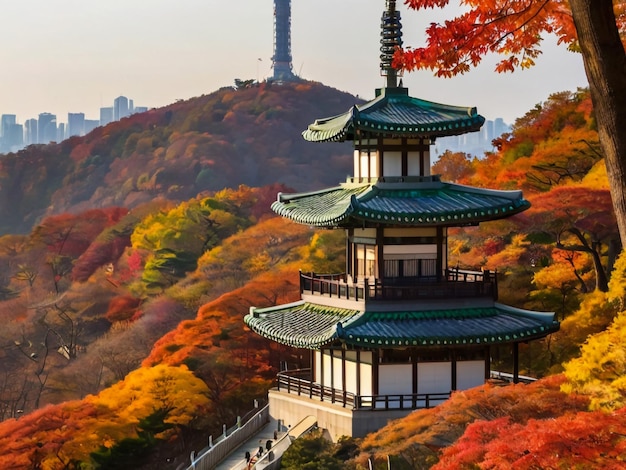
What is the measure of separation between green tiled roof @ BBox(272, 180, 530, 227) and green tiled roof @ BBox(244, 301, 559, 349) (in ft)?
6.87

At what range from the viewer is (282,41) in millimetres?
129125

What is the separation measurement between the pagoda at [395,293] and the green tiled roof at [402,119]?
3 centimetres

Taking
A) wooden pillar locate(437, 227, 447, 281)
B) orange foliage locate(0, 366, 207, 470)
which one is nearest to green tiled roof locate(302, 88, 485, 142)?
wooden pillar locate(437, 227, 447, 281)

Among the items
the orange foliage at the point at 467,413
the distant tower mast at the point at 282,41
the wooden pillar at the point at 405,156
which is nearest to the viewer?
the orange foliage at the point at 467,413

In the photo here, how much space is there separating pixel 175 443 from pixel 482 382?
1514 centimetres

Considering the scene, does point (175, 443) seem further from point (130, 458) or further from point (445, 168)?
point (445, 168)

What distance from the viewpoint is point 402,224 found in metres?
27.8

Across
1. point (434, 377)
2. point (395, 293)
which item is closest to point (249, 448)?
point (434, 377)

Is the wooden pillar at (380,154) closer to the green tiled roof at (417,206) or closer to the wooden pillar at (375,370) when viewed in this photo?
the green tiled roof at (417,206)

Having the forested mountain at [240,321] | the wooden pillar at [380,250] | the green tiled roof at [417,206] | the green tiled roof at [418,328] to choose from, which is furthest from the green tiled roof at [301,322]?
the forested mountain at [240,321]

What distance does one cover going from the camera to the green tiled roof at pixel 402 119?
28.3 metres

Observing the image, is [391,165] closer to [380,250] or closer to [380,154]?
[380,154]

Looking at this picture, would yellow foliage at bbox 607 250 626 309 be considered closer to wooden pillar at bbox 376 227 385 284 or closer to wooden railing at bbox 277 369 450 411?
wooden railing at bbox 277 369 450 411

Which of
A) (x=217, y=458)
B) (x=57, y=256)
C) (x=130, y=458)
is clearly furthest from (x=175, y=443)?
(x=57, y=256)
